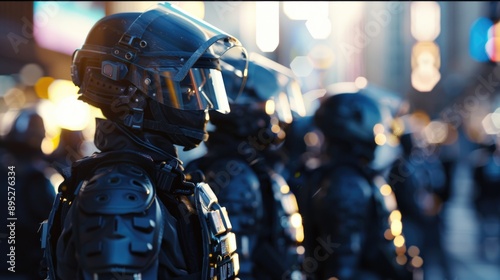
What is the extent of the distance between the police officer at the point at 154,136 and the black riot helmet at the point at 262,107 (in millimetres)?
2421

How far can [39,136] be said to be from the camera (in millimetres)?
7461

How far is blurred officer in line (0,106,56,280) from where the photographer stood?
20.5ft

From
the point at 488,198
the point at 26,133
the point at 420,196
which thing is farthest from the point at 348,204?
the point at 488,198

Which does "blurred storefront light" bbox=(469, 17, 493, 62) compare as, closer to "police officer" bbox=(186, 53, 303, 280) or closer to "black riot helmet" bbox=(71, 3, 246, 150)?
"police officer" bbox=(186, 53, 303, 280)

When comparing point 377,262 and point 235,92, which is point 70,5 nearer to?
point 377,262

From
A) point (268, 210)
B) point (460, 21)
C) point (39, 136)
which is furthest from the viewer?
point (460, 21)

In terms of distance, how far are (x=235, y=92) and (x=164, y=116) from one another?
1.19 m

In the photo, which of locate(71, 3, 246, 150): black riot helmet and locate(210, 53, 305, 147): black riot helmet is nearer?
locate(71, 3, 246, 150): black riot helmet

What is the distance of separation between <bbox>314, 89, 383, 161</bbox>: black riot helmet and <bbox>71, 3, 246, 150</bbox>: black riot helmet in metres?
3.84

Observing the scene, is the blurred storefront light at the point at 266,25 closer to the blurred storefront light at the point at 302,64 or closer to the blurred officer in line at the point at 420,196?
the blurred storefront light at the point at 302,64

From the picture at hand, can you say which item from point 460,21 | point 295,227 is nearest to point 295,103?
point 295,227

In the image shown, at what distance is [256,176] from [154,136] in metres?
2.33

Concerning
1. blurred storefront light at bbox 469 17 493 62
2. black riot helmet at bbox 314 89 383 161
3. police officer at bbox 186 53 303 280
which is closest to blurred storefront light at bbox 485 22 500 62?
blurred storefront light at bbox 469 17 493 62

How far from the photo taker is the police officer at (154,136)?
105 inches
